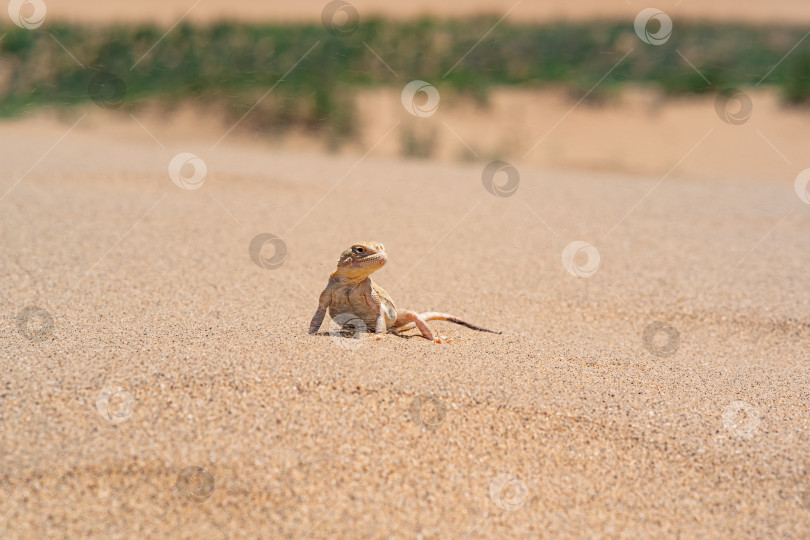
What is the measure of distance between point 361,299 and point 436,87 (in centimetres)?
1160

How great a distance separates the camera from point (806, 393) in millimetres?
3492

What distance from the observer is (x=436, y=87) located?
47.6 feet

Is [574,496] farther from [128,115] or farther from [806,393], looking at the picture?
[128,115]

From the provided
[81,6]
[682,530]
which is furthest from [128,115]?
[81,6]
